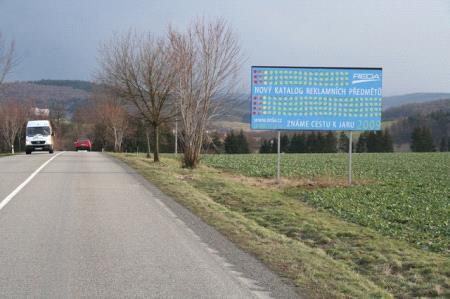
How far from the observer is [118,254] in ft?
24.3

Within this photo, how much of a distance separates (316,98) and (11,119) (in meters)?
79.6

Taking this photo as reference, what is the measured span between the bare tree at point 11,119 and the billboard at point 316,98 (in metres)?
75.7

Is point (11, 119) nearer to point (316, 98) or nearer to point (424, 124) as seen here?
point (424, 124)

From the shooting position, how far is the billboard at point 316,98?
A: 21062 mm

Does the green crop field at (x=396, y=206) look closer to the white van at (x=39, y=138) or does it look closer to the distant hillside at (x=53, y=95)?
the white van at (x=39, y=138)

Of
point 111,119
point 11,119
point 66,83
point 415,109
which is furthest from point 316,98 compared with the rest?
point 66,83

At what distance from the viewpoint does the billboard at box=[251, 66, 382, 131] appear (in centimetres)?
2106

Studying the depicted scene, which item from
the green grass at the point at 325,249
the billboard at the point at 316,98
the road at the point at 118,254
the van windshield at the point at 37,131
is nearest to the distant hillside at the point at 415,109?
the van windshield at the point at 37,131

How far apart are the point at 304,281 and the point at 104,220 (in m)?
5.08

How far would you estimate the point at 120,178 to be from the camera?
19531 mm

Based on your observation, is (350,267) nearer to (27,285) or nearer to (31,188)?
(27,285)

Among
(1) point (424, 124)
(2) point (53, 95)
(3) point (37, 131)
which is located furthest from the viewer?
(2) point (53, 95)

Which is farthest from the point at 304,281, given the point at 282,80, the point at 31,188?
the point at 282,80

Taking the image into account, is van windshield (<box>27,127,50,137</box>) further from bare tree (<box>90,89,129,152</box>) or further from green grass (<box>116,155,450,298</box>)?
green grass (<box>116,155,450,298</box>)
